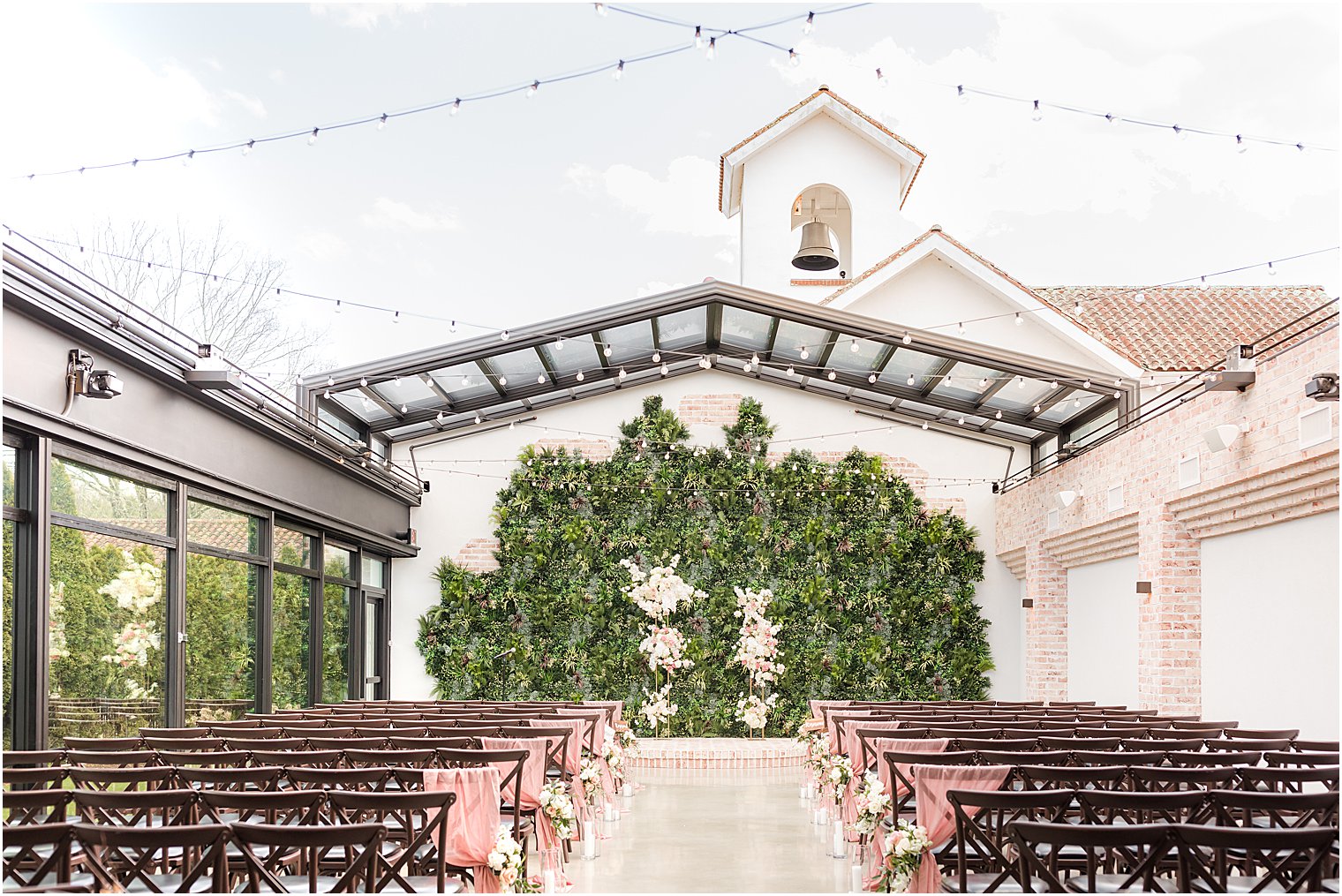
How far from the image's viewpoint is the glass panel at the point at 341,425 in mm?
12422

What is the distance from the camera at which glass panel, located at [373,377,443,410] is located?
12522 mm

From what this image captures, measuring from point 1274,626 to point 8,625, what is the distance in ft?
27.6

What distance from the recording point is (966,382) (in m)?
13.0

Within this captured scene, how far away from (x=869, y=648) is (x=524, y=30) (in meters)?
22.7

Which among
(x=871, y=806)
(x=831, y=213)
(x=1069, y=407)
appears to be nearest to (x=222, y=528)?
(x=871, y=806)

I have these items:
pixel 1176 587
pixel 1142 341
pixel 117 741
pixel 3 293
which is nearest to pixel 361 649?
pixel 117 741

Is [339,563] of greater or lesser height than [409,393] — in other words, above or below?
below

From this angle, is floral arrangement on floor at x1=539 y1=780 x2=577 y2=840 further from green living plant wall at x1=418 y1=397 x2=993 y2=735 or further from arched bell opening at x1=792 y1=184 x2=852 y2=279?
arched bell opening at x1=792 y1=184 x2=852 y2=279

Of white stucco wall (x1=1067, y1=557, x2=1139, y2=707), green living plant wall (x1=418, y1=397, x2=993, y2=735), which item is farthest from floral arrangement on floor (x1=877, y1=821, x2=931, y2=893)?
green living plant wall (x1=418, y1=397, x2=993, y2=735)

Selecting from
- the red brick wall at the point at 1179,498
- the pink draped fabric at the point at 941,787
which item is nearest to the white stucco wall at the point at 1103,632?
the red brick wall at the point at 1179,498

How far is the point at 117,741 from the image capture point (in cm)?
625

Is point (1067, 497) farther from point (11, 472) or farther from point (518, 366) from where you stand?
point (11, 472)

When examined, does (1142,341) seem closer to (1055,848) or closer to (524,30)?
(1055,848)

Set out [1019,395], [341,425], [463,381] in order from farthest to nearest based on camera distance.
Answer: [463,381], [341,425], [1019,395]
